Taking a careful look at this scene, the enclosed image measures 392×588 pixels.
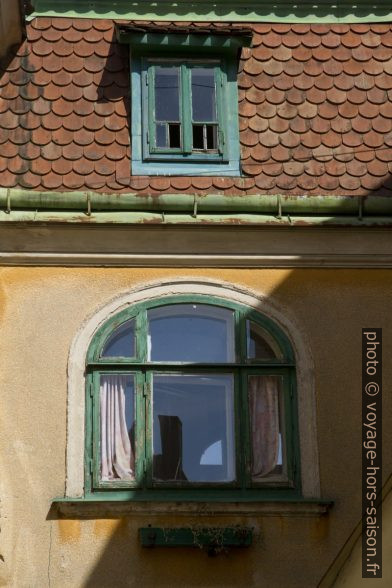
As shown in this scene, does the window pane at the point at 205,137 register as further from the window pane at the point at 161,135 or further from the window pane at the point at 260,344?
the window pane at the point at 260,344

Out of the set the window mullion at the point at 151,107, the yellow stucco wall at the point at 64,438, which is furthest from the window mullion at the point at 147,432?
the window mullion at the point at 151,107

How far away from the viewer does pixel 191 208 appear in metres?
11.6

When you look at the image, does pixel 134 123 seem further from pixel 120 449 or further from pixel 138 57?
pixel 120 449

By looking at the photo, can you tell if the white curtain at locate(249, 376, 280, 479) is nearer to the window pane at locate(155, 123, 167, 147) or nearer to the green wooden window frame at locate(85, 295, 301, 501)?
the green wooden window frame at locate(85, 295, 301, 501)

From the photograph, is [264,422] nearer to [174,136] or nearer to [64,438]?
[64,438]

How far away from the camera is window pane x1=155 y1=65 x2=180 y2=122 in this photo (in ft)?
39.8

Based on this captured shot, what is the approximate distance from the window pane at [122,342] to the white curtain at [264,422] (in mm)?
1072

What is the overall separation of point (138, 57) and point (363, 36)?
7.34 ft

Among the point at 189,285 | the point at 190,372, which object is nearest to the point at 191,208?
the point at 189,285

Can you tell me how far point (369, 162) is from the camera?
39.4ft

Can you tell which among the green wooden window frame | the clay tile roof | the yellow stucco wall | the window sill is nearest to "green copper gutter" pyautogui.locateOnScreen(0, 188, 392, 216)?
the clay tile roof

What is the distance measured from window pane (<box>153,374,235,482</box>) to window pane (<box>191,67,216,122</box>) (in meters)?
2.56

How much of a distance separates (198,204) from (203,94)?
1.28 m

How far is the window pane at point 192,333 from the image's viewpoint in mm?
11289
